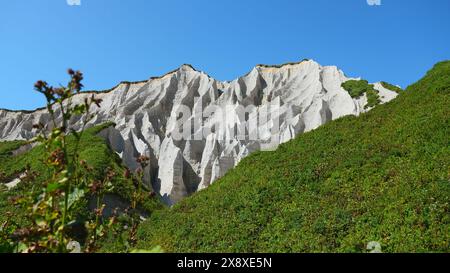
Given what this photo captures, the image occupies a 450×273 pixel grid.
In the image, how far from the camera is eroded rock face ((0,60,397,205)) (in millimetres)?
52625

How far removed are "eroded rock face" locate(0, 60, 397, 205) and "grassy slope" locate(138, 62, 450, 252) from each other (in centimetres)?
Answer: 2293

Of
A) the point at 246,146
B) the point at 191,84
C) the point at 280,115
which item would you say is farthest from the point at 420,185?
the point at 191,84

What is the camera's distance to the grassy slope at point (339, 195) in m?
16.1

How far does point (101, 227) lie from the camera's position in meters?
4.83

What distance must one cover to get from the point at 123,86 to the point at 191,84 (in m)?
12.5

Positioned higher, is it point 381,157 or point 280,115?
point 280,115

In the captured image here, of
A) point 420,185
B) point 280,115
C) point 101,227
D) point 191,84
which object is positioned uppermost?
point 191,84

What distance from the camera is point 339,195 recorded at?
20.1 meters

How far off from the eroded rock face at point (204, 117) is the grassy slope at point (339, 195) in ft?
75.2

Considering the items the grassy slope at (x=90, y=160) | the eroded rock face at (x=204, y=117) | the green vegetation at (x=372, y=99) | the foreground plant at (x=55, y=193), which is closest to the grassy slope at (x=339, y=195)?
the grassy slope at (x=90, y=160)

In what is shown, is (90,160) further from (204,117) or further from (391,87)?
(391,87)

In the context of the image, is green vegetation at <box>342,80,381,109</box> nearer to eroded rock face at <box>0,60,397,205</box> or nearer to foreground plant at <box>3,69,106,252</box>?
eroded rock face at <box>0,60,397,205</box>

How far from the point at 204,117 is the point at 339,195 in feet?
151
